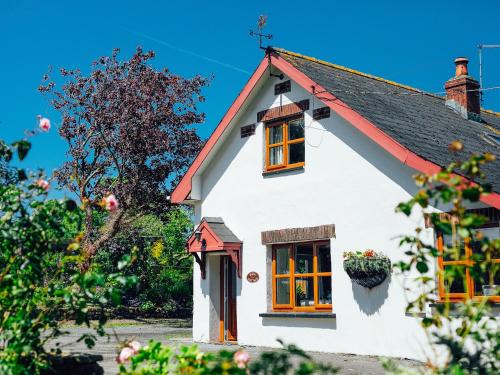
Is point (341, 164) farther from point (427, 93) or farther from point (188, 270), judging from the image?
point (188, 270)

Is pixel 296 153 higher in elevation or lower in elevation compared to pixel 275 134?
lower

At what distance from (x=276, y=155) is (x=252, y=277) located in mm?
2985

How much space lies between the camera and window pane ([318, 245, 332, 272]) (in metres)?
14.6

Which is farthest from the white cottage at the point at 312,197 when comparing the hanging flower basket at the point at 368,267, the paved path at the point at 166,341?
the paved path at the point at 166,341

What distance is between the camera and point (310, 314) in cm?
1443

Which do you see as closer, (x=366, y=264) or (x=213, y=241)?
(x=366, y=264)

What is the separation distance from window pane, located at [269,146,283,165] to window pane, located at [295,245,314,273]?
218 centimetres

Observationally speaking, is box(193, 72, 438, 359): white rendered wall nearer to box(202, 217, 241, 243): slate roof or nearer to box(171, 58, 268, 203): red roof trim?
box(202, 217, 241, 243): slate roof

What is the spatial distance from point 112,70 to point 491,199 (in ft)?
56.9

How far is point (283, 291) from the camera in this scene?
15469mm

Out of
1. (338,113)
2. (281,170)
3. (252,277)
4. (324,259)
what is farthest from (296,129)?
(252,277)

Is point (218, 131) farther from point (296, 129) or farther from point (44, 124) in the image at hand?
point (44, 124)

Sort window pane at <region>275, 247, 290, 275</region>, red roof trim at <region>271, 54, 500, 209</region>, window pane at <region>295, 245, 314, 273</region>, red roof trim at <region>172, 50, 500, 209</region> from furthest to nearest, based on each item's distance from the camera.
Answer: window pane at <region>275, 247, 290, 275</region>, window pane at <region>295, 245, 314, 273</region>, red roof trim at <region>172, 50, 500, 209</region>, red roof trim at <region>271, 54, 500, 209</region>

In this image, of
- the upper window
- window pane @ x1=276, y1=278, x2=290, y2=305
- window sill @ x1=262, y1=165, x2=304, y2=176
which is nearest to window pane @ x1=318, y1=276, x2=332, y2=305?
window pane @ x1=276, y1=278, x2=290, y2=305
